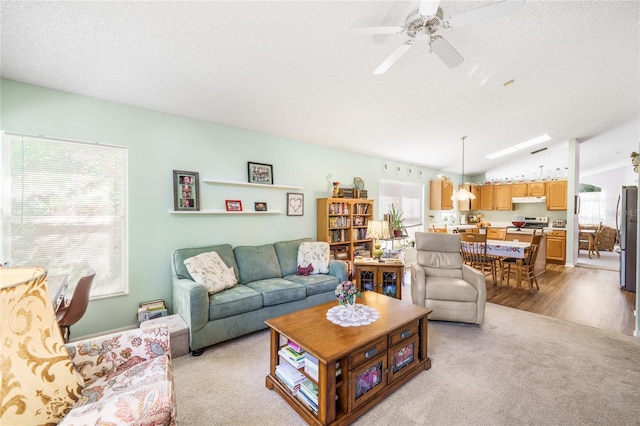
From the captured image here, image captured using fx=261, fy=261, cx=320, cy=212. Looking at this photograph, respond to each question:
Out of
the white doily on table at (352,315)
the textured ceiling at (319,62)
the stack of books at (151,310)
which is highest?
the textured ceiling at (319,62)

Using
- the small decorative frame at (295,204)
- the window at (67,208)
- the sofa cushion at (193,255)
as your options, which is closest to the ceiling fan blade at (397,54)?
the small decorative frame at (295,204)

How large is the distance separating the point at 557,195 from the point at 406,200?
4.05m

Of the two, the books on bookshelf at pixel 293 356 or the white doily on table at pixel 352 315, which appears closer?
the books on bookshelf at pixel 293 356

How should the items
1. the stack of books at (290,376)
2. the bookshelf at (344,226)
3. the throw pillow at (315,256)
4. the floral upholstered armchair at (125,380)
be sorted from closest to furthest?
the floral upholstered armchair at (125,380)
the stack of books at (290,376)
the throw pillow at (315,256)
the bookshelf at (344,226)

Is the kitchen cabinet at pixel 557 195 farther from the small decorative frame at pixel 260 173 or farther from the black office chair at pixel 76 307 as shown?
the black office chair at pixel 76 307

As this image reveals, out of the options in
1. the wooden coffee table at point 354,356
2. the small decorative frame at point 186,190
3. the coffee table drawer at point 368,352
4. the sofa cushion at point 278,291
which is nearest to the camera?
the wooden coffee table at point 354,356

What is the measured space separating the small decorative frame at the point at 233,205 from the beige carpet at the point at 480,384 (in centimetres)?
165

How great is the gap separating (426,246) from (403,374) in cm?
196

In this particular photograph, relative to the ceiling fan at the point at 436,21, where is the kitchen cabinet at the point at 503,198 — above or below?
below

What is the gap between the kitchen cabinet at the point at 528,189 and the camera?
712 centimetres

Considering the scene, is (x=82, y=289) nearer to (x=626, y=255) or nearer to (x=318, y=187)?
(x=318, y=187)

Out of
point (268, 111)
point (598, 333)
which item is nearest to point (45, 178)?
point (268, 111)

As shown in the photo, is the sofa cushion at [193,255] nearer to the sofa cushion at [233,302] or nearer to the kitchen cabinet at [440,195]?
the sofa cushion at [233,302]

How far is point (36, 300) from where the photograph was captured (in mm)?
928
